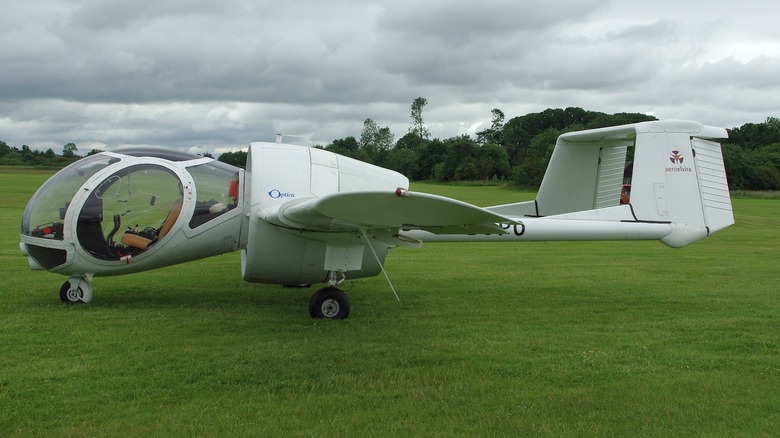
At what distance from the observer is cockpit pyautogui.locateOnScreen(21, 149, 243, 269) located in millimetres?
8000

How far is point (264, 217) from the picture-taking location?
764 centimetres

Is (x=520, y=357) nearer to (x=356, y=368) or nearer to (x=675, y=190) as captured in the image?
(x=356, y=368)

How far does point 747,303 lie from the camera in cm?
920

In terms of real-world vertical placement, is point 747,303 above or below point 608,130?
below

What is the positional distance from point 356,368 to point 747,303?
6410 millimetres

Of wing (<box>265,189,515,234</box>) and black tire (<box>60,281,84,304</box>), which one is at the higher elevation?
wing (<box>265,189,515,234</box>)

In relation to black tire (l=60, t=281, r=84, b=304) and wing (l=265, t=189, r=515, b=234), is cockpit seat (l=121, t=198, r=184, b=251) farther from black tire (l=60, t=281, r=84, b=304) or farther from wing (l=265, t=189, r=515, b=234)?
wing (l=265, t=189, r=515, b=234)

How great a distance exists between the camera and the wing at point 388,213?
562 centimetres

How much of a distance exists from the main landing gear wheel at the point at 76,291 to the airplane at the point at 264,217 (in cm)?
Answer: 1

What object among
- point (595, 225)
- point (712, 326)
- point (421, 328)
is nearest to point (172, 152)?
point (421, 328)

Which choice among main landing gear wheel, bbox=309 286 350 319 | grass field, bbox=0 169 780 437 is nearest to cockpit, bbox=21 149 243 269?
grass field, bbox=0 169 780 437

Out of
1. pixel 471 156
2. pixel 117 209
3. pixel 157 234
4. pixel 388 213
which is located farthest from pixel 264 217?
pixel 471 156

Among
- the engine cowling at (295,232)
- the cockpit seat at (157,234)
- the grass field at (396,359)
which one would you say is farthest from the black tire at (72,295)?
the engine cowling at (295,232)

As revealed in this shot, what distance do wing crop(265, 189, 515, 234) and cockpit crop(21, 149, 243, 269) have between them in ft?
5.29
